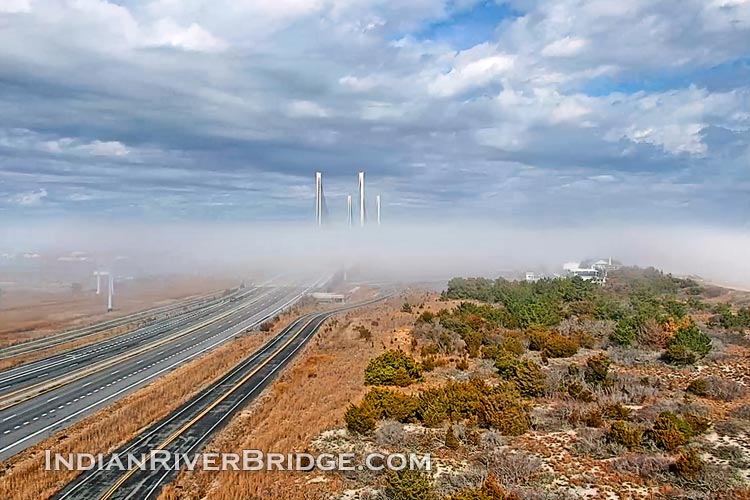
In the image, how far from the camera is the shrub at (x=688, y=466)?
78.2 feet

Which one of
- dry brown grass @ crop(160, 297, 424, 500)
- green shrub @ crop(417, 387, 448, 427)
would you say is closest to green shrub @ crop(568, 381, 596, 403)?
green shrub @ crop(417, 387, 448, 427)

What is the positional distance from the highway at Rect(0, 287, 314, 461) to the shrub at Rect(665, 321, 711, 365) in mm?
42821

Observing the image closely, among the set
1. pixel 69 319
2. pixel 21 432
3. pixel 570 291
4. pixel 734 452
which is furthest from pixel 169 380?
pixel 69 319

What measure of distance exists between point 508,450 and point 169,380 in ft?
123

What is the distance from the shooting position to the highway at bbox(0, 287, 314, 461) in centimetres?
4317

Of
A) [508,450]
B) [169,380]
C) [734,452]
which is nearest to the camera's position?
[734,452]

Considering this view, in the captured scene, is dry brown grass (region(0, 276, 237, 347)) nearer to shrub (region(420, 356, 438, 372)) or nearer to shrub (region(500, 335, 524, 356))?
shrub (region(420, 356, 438, 372))

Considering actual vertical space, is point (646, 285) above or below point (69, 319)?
above

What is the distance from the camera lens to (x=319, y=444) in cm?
3089

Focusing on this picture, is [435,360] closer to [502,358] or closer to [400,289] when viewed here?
[502,358]

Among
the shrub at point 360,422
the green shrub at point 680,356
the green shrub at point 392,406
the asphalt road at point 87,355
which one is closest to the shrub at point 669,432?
the green shrub at point 392,406

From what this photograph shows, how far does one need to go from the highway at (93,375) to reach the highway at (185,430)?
8065mm

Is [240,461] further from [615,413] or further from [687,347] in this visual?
[687,347]

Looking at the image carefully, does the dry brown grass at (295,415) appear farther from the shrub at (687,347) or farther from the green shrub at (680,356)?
the shrub at (687,347)
